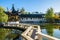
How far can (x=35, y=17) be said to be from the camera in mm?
94562

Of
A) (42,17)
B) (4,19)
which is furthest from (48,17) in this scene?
(4,19)

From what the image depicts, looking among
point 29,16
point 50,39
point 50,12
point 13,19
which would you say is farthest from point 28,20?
point 50,39

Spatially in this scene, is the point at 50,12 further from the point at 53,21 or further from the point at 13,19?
the point at 13,19

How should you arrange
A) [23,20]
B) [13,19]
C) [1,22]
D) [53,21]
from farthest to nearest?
[23,20]
[53,21]
[13,19]
[1,22]

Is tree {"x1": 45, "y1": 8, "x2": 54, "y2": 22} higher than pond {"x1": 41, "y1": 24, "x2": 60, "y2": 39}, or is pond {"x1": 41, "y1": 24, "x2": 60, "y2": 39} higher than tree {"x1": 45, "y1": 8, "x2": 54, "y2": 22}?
tree {"x1": 45, "y1": 8, "x2": 54, "y2": 22}

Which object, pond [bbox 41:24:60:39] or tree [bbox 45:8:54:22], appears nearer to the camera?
pond [bbox 41:24:60:39]

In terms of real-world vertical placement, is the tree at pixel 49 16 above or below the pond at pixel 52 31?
above

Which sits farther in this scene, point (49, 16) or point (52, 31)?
point (49, 16)

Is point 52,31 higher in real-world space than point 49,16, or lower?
lower

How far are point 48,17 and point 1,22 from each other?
98.8ft

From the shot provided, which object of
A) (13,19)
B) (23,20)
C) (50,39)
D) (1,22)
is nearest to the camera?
(50,39)

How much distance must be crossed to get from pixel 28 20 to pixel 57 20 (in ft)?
53.7

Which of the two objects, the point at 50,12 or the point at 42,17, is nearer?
the point at 50,12

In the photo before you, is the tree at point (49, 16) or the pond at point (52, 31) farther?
the tree at point (49, 16)
